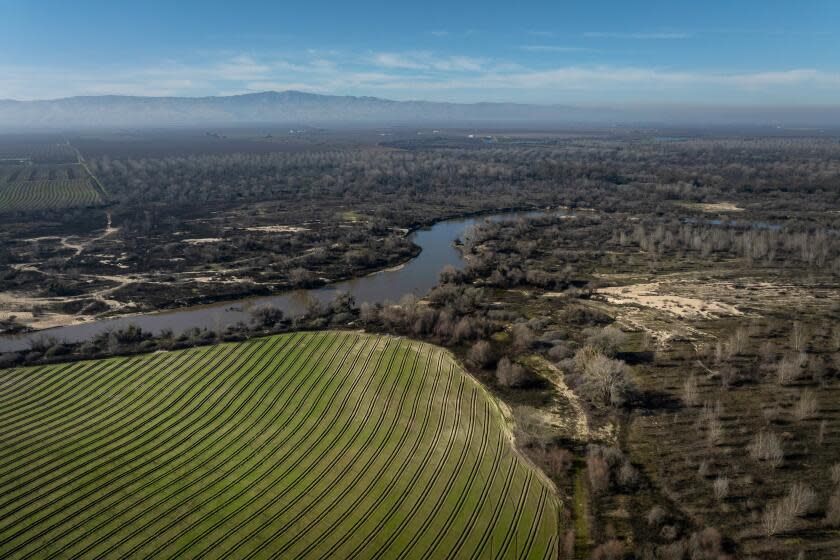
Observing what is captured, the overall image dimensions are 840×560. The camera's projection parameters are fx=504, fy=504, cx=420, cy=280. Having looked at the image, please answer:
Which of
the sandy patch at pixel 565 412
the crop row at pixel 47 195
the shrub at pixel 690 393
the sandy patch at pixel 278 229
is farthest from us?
the crop row at pixel 47 195

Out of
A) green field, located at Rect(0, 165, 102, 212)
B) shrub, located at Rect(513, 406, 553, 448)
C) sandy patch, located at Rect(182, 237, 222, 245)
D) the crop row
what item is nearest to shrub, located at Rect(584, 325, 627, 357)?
shrub, located at Rect(513, 406, 553, 448)

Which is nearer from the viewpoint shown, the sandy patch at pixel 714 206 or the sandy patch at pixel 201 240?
the sandy patch at pixel 201 240

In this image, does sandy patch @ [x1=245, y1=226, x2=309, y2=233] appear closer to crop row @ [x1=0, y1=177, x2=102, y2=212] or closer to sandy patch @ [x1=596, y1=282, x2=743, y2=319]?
crop row @ [x1=0, y1=177, x2=102, y2=212]

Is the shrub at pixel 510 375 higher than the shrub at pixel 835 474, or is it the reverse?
the shrub at pixel 510 375

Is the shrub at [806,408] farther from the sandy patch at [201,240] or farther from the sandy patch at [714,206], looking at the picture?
the sandy patch at [714,206]


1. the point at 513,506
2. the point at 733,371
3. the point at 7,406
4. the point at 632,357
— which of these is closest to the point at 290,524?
the point at 513,506

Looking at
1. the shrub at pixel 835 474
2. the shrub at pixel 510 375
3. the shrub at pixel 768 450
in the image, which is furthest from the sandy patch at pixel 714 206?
the shrub at pixel 835 474
